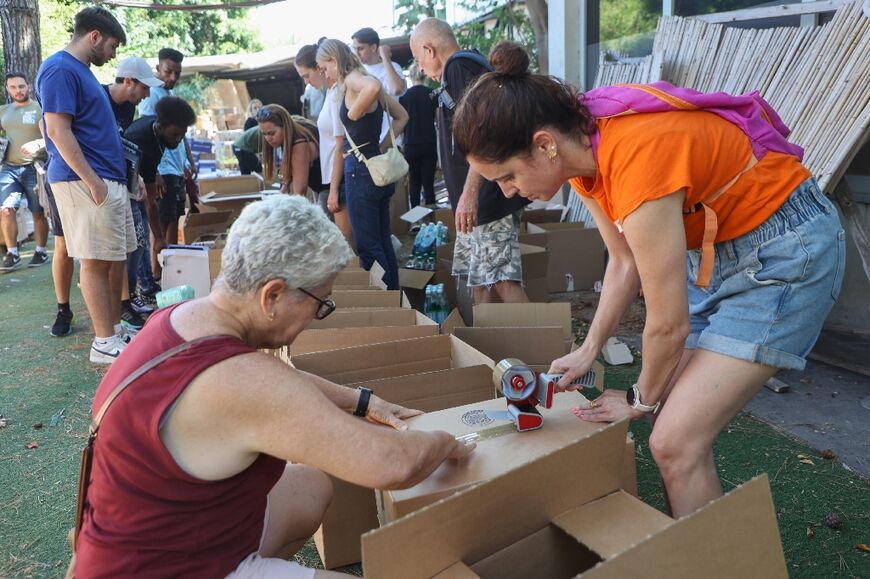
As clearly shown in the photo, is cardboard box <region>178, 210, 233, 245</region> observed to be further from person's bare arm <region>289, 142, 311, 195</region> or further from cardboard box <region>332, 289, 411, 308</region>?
cardboard box <region>332, 289, 411, 308</region>

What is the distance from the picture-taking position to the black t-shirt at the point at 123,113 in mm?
5117

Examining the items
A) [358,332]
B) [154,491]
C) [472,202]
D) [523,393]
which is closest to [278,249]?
[154,491]

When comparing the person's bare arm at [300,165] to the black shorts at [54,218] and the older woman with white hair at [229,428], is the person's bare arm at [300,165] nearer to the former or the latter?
the black shorts at [54,218]

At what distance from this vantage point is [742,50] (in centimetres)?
452

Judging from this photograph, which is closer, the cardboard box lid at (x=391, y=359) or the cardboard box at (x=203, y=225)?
the cardboard box lid at (x=391, y=359)

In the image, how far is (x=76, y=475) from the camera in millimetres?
3105

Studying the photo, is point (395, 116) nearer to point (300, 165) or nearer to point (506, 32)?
point (300, 165)

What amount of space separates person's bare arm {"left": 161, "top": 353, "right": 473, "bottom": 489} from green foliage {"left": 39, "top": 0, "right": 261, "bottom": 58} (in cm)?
2119

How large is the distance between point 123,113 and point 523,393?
446 cm

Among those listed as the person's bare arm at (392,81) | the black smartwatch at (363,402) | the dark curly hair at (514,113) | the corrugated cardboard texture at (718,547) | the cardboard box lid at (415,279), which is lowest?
the cardboard box lid at (415,279)

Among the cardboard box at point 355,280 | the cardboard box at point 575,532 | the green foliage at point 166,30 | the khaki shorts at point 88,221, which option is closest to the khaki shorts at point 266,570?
the cardboard box at point 575,532

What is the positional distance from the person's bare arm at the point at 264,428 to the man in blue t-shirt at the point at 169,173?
16.7ft

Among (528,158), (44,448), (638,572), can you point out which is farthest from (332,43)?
(638,572)

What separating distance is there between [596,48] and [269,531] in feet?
19.5
